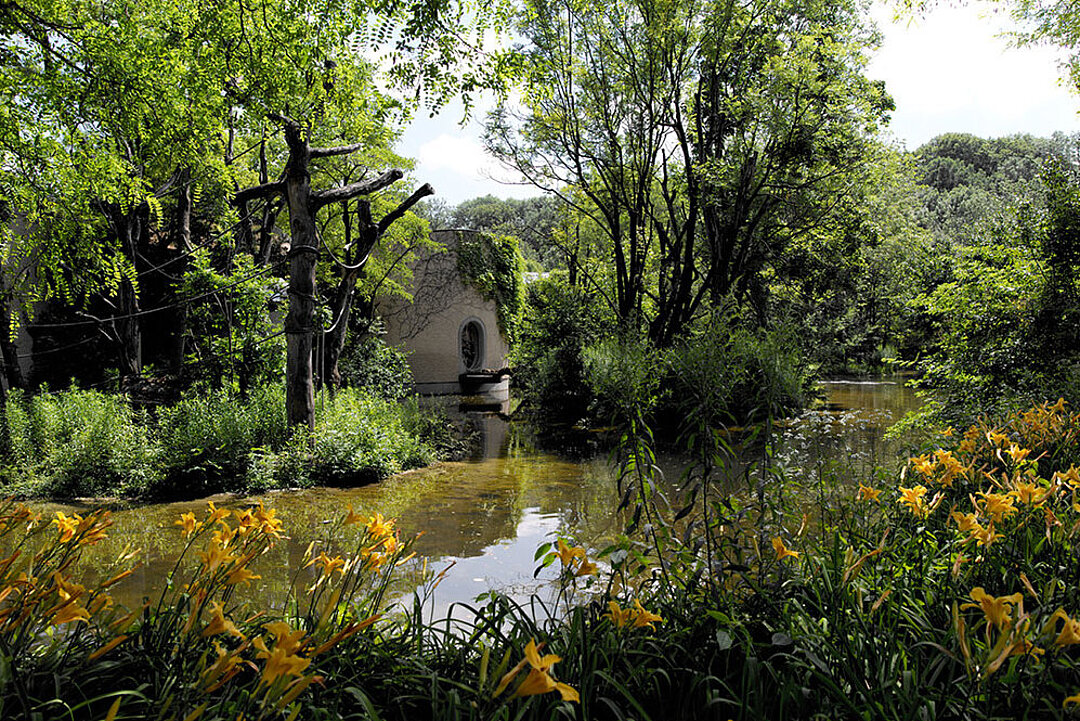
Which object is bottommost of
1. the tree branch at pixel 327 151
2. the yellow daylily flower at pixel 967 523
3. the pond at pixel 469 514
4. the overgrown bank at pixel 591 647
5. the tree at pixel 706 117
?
the pond at pixel 469 514

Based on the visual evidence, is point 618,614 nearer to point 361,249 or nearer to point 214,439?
point 214,439

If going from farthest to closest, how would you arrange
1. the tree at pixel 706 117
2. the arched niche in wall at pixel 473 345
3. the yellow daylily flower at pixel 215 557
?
the arched niche in wall at pixel 473 345
the tree at pixel 706 117
the yellow daylily flower at pixel 215 557

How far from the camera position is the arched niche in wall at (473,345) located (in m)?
20.9

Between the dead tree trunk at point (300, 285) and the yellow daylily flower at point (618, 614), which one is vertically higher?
the dead tree trunk at point (300, 285)

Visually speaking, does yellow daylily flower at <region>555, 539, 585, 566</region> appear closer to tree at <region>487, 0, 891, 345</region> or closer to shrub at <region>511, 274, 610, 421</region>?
shrub at <region>511, 274, 610, 421</region>

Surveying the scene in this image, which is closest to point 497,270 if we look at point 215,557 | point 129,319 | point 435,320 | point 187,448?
point 435,320

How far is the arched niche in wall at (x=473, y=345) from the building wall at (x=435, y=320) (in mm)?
249

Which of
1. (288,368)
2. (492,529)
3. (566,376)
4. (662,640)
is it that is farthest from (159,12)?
(566,376)

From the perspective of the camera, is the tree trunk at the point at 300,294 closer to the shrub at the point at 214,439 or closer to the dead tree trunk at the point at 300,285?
the dead tree trunk at the point at 300,285

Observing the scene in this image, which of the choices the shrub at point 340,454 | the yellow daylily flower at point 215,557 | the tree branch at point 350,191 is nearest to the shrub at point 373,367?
the shrub at point 340,454

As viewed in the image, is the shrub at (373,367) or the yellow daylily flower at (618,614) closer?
the yellow daylily flower at (618,614)

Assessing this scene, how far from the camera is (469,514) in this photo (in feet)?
20.3

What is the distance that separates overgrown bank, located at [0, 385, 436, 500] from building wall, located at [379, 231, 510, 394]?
10692 mm

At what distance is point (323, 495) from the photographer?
6.90m
